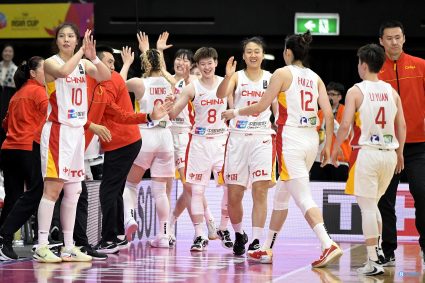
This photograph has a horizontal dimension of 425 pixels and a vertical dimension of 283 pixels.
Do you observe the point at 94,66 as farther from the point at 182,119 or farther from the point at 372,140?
the point at 182,119

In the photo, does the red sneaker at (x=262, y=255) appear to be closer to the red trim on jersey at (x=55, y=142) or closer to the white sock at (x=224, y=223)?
the white sock at (x=224, y=223)

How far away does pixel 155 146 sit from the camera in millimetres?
11094

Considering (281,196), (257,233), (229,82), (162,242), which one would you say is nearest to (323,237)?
(281,196)

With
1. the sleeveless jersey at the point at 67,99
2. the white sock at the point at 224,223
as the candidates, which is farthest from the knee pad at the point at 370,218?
the white sock at the point at 224,223

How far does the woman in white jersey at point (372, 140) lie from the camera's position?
8.30 metres

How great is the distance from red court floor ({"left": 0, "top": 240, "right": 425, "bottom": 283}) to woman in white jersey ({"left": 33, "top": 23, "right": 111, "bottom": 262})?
466 mm

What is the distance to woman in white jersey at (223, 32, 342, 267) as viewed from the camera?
345 inches

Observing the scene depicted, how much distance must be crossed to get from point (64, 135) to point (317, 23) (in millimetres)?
10876

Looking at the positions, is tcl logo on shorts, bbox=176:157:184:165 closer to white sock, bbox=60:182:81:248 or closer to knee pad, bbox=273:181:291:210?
knee pad, bbox=273:181:291:210

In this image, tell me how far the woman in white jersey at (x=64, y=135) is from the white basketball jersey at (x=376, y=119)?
2.45m

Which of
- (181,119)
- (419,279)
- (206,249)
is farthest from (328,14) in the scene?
(419,279)

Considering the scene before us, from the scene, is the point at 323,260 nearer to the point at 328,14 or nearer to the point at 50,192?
the point at 50,192

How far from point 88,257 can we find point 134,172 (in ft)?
7.29

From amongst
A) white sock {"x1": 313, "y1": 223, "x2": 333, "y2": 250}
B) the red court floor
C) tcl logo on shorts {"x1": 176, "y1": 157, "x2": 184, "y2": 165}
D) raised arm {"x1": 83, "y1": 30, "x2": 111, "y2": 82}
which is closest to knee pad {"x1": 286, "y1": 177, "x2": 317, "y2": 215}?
white sock {"x1": 313, "y1": 223, "x2": 333, "y2": 250}
